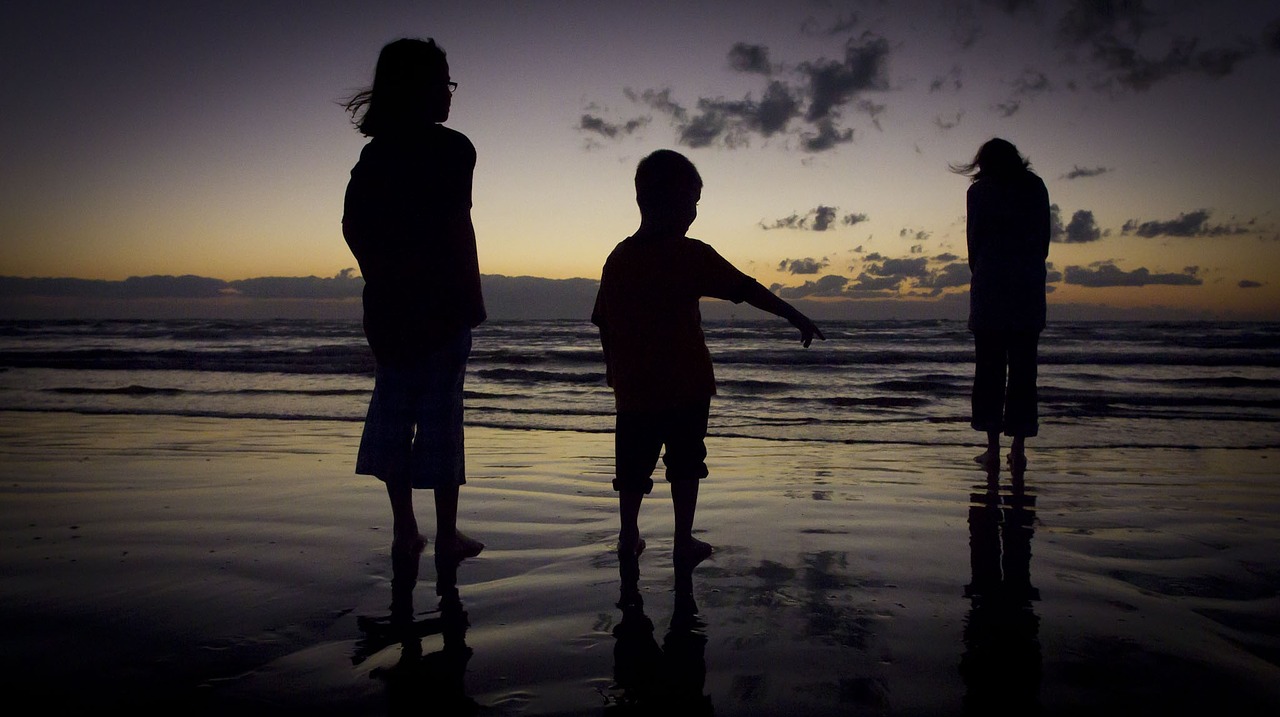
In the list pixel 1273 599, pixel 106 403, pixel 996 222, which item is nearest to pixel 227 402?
pixel 106 403

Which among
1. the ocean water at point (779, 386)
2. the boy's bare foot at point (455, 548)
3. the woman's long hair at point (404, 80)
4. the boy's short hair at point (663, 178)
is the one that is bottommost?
the ocean water at point (779, 386)

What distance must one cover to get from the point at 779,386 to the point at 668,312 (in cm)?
1182

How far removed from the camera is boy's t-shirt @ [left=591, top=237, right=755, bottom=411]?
2863mm

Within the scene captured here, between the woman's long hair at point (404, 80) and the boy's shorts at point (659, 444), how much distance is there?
140cm

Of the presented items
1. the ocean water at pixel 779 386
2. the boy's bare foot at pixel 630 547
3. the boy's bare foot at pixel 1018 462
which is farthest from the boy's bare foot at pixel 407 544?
the ocean water at pixel 779 386

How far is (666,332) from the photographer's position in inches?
114

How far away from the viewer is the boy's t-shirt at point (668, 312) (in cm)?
286

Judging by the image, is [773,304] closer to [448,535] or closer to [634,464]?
[634,464]

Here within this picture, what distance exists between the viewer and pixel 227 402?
10.9 meters

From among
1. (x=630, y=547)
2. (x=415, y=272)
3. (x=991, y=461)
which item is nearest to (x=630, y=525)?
(x=630, y=547)

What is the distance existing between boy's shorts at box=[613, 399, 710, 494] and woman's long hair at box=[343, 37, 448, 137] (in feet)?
4.59

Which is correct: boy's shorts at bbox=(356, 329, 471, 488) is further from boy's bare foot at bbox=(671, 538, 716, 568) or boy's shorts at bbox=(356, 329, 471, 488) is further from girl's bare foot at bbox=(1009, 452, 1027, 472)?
girl's bare foot at bbox=(1009, 452, 1027, 472)

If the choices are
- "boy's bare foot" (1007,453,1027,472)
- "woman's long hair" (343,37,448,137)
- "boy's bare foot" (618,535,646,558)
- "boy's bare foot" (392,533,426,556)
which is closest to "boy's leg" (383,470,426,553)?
"boy's bare foot" (392,533,426,556)

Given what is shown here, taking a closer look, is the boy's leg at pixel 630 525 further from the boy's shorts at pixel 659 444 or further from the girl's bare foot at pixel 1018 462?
the girl's bare foot at pixel 1018 462
